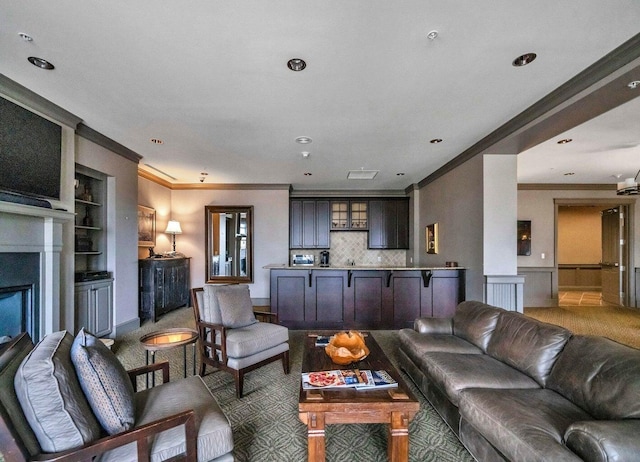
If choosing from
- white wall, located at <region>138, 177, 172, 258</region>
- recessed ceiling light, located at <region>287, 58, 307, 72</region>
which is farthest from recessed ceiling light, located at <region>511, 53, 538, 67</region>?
white wall, located at <region>138, 177, 172, 258</region>

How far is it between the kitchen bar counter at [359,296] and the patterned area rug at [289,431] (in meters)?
1.73

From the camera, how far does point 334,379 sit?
2.06 metres

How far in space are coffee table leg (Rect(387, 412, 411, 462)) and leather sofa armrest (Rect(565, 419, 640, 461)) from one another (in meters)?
0.77

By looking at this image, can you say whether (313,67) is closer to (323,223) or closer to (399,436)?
(399,436)

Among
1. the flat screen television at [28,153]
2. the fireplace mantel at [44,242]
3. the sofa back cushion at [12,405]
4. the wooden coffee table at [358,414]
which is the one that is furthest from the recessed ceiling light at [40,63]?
the wooden coffee table at [358,414]

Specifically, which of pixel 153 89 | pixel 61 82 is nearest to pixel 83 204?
pixel 61 82

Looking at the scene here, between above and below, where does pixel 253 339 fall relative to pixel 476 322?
below

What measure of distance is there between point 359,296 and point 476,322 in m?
2.26

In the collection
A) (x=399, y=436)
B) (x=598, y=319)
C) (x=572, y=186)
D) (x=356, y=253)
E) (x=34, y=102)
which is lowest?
(x=598, y=319)

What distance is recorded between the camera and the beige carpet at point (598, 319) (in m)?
4.87

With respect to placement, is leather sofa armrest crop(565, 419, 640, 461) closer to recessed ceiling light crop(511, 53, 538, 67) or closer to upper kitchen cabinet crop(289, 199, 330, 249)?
recessed ceiling light crop(511, 53, 538, 67)

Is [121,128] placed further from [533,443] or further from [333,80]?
[533,443]

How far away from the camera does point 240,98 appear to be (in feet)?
9.84

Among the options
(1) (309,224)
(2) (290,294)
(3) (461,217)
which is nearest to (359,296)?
(2) (290,294)
